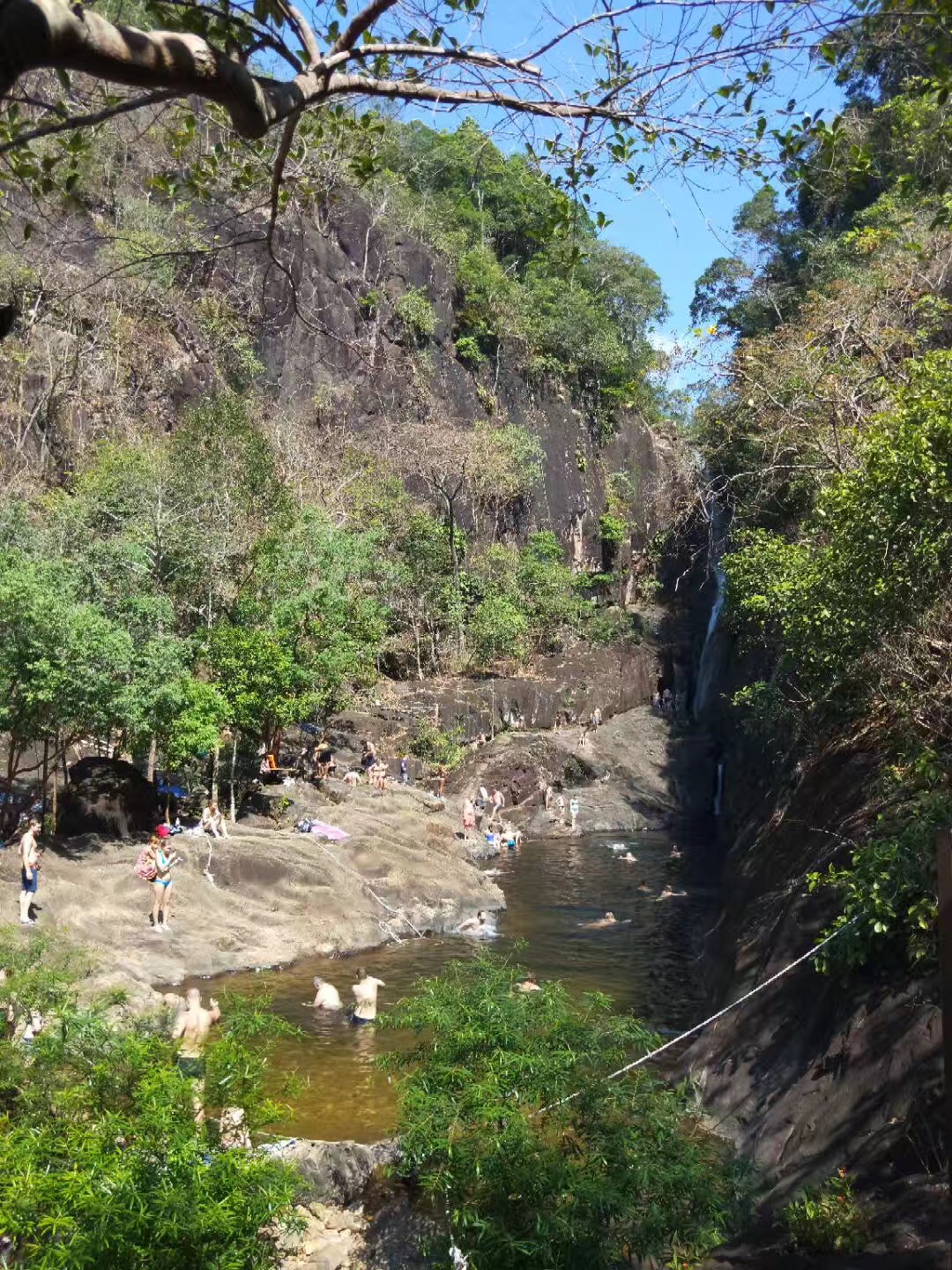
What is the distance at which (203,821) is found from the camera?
18656 mm

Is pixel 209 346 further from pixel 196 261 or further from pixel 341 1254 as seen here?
pixel 341 1254

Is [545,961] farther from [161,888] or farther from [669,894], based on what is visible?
[161,888]

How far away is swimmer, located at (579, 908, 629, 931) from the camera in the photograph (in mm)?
18669

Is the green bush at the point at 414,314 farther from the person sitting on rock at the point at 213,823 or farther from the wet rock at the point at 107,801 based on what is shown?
the person sitting on rock at the point at 213,823

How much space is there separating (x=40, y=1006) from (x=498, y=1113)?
10.7 feet

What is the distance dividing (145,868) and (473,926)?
5.83 metres

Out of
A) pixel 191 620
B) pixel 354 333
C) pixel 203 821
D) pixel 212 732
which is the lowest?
pixel 203 821

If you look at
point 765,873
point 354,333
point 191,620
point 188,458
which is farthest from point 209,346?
point 765,873

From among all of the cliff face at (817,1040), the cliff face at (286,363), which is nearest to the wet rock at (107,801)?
the cliff face at (286,363)

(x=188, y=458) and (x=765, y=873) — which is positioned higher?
(x=188, y=458)

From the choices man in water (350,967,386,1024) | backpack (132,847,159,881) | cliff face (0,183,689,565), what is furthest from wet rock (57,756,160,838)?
cliff face (0,183,689,565)

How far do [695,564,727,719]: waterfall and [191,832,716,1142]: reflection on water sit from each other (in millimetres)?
9699

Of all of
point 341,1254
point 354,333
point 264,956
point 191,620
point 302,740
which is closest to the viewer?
point 341,1254

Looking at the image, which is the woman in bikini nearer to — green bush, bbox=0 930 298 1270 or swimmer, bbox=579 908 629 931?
swimmer, bbox=579 908 629 931
